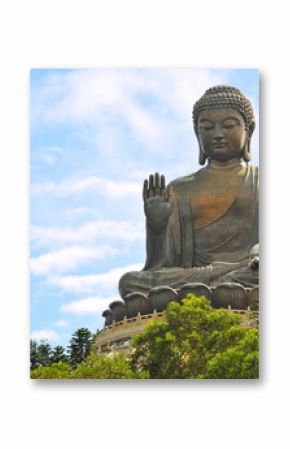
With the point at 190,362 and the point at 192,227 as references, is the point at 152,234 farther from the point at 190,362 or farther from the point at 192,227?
the point at 190,362

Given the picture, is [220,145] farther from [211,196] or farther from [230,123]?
[211,196]

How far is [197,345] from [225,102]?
8.46 ft

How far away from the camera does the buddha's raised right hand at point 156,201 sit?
13.6 m

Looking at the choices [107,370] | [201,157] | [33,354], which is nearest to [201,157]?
[201,157]

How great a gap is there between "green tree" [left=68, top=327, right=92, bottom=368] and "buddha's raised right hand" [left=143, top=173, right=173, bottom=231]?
1.45m

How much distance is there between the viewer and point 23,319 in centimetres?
1306

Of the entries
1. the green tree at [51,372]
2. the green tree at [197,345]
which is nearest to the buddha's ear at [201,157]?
the green tree at [197,345]

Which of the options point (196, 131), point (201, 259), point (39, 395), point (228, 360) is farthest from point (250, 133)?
point (39, 395)

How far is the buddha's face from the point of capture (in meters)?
13.9

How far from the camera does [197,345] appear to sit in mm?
13219

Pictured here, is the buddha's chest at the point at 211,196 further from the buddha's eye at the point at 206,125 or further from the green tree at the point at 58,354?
the green tree at the point at 58,354

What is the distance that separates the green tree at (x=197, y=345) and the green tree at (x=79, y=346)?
19.2 inches

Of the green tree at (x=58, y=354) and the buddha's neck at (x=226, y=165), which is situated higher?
the buddha's neck at (x=226, y=165)

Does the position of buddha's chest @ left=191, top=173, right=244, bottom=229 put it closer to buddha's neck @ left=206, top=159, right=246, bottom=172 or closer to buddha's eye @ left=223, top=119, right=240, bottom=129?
buddha's neck @ left=206, top=159, right=246, bottom=172
